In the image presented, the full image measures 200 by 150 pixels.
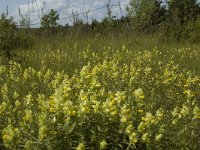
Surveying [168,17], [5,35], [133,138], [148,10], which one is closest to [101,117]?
[133,138]

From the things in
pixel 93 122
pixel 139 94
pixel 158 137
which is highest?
pixel 139 94

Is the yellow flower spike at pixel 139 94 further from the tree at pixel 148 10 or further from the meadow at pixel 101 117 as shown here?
the tree at pixel 148 10

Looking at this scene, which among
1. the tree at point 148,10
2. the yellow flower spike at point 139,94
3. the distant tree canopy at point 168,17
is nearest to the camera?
the yellow flower spike at point 139,94

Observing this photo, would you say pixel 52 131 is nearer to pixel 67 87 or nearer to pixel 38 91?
pixel 67 87

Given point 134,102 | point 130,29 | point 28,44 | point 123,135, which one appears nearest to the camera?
point 123,135

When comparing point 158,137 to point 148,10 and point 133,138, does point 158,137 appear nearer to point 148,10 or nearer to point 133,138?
point 133,138

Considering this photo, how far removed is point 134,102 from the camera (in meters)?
3.53

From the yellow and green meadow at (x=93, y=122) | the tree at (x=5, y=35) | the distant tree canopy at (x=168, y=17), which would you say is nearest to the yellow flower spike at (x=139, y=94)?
the yellow and green meadow at (x=93, y=122)

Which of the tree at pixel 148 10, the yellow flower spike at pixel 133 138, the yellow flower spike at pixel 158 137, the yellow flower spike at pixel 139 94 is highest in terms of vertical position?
the tree at pixel 148 10

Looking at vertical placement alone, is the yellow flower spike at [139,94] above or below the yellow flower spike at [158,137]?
above

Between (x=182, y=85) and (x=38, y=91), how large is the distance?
1637mm

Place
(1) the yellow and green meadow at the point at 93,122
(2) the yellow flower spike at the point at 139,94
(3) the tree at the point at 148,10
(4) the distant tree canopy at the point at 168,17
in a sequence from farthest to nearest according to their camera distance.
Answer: (3) the tree at the point at 148,10
(4) the distant tree canopy at the point at 168,17
(2) the yellow flower spike at the point at 139,94
(1) the yellow and green meadow at the point at 93,122

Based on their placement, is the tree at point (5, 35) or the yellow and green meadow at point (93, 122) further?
the tree at point (5, 35)

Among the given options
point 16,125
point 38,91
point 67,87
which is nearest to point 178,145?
point 67,87
